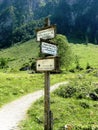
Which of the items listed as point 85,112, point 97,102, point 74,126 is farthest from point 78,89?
point 74,126

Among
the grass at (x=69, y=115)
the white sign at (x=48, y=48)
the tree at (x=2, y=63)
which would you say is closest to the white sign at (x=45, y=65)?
the white sign at (x=48, y=48)

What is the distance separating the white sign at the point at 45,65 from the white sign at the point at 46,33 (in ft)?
4.05

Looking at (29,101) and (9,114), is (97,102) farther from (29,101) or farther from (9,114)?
(9,114)

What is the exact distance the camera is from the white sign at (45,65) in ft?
52.5

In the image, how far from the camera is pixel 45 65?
16.3 metres

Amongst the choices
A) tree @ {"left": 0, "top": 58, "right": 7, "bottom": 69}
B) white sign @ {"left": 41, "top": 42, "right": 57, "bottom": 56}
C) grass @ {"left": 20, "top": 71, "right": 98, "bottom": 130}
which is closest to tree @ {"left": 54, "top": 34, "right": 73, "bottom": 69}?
tree @ {"left": 0, "top": 58, "right": 7, "bottom": 69}

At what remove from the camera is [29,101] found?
32125 millimetres

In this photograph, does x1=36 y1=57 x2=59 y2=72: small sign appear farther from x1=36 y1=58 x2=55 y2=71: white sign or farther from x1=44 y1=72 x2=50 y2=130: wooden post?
x1=44 y1=72 x2=50 y2=130: wooden post

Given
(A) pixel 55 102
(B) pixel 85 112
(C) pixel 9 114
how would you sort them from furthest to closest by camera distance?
(A) pixel 55 102 < (B) pixel 85 112 < (C) pixel 9 114

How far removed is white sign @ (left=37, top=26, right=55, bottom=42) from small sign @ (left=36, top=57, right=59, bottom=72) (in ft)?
3.92

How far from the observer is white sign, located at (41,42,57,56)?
1620cm

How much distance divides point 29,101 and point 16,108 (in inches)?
189

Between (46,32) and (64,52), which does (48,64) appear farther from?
(64,52)

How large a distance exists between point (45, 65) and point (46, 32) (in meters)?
1.74
